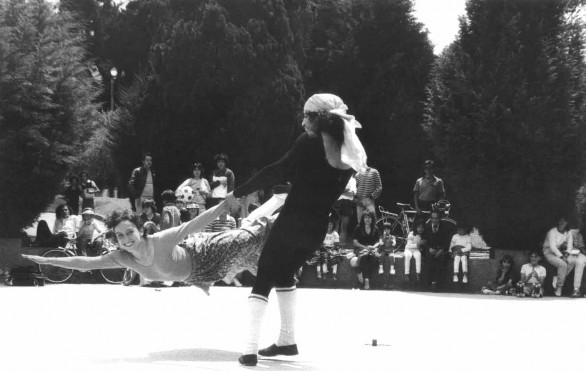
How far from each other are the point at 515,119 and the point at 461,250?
227cm

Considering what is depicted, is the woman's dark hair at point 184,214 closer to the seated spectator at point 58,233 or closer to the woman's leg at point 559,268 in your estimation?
the seated spectator at point 58,233

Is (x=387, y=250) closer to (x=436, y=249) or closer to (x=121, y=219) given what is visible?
(x=436, y=249)

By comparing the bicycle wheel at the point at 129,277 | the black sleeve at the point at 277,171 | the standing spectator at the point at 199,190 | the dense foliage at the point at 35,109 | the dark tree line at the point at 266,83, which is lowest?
the bicycle wheel at the point at 129,277

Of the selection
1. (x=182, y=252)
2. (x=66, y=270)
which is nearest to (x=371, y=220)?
(x=66, y=270)

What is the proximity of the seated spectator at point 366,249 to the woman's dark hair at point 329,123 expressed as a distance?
9.62 metres

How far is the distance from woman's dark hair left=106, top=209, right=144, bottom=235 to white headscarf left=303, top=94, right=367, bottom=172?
1642 mm

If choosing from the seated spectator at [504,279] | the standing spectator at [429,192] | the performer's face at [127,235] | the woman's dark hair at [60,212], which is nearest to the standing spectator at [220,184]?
the woman's dark hair at [60,212]

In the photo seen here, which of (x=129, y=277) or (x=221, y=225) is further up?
(x=221, y=225)

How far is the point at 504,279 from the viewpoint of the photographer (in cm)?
1620

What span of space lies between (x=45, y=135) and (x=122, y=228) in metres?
10.7

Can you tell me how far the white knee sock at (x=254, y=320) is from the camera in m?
7.02

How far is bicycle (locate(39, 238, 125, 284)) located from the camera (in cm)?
1666

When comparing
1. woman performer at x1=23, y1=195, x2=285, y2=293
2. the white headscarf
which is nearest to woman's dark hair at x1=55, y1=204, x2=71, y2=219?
woman performer at x1=23, y1=195, x2=285, y2=293

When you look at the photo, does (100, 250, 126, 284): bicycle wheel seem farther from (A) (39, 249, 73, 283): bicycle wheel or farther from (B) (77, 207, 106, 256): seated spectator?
(A) (39, 249, 73, 283): bicycle wheel
